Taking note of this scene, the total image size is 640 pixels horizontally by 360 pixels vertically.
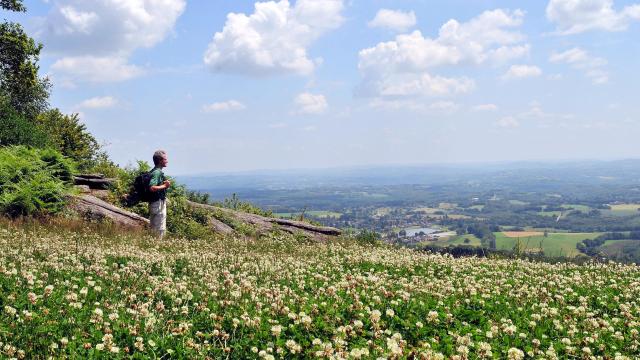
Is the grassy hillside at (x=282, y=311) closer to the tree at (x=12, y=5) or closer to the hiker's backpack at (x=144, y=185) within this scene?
the hiker's backpack at (x=144, y=185)

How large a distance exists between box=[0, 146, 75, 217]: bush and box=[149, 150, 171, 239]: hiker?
4.05 m

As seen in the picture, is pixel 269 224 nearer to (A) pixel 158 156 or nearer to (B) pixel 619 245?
(A) pixel 158 156

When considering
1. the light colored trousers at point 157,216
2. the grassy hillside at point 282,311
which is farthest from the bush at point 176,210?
the grassy hillside at point 282,311

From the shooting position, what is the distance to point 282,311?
745cm

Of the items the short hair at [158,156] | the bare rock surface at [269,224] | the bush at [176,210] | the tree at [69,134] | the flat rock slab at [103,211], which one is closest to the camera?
the short hair at [158,156]

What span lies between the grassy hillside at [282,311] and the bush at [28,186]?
224 inches

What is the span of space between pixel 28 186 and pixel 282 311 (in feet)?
46.1

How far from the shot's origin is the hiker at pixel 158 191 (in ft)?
53.8

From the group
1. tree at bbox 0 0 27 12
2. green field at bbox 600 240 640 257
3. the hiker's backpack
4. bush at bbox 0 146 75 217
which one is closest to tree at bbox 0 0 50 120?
tree at bbox 0 0 27 12

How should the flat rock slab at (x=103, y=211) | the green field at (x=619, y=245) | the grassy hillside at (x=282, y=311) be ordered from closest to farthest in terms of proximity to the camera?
the grassy hillside at (x=282, y=311) → the flat rock slab at (x=103, y=211) → the green field at (x=619, y=245)

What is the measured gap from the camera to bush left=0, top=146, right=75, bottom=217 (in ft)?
57.9

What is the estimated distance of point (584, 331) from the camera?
7.85m

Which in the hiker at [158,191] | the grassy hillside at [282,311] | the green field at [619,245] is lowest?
the green field at [619,245]

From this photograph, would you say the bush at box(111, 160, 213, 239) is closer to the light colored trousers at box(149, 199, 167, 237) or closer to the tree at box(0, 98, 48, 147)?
the light colored trousers at box(149, 199, 167, 237)
